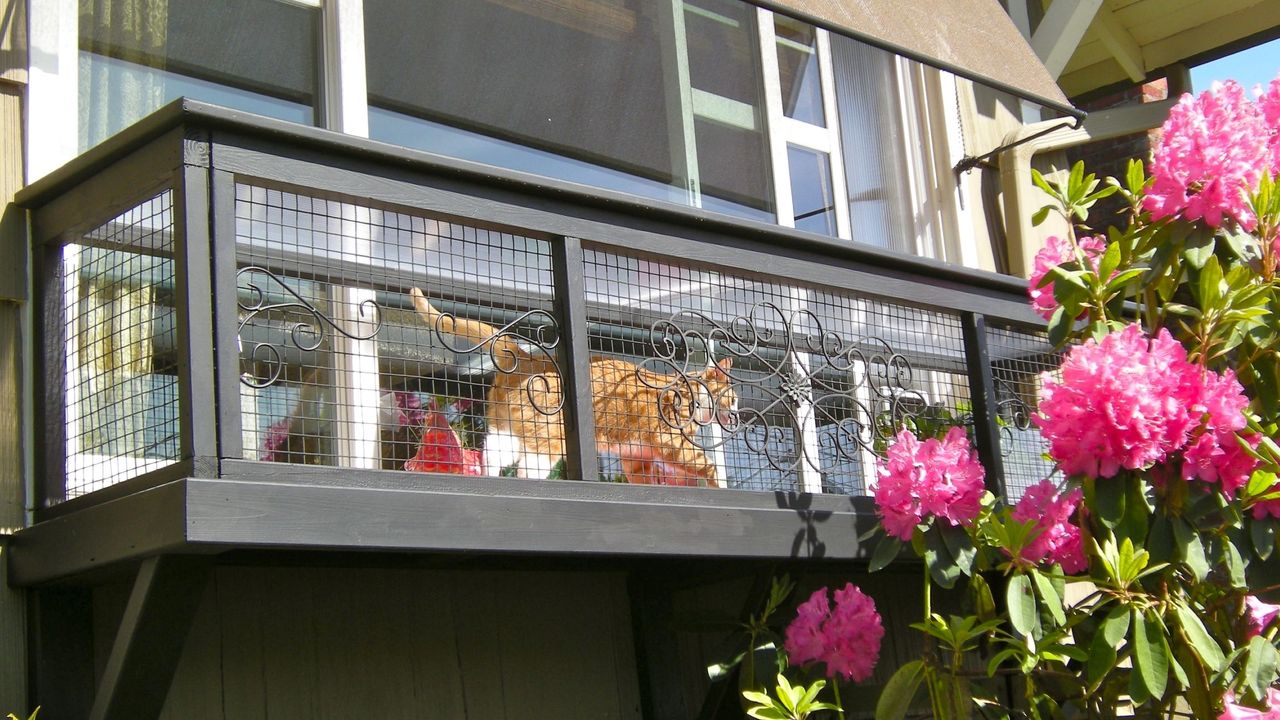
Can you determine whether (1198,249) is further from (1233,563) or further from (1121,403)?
(1233,563)

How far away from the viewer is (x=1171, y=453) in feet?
10.1

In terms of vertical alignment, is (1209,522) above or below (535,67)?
below

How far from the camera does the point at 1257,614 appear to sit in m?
3.40

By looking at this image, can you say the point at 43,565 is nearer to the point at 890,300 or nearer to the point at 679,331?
the point at 679,331

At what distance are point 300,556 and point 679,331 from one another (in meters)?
1.08

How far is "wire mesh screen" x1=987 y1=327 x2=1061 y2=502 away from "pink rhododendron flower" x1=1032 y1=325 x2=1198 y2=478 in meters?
1.25

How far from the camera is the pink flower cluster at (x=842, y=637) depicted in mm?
3551

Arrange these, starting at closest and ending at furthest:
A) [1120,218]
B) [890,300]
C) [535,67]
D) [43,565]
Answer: [43,565], [890,300], [535,67], [1120,218]

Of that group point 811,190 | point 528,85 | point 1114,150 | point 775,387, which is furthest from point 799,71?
point 1114,150

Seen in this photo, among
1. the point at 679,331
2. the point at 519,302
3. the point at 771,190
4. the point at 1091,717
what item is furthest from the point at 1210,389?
the point at 771,190

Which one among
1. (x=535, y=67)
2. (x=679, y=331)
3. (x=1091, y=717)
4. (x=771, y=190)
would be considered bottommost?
(x=1091, y=717)

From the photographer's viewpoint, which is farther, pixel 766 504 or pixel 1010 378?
pixel 1010 378

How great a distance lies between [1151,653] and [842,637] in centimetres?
90

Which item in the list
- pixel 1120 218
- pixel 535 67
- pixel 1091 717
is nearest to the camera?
pixel 1091 717
